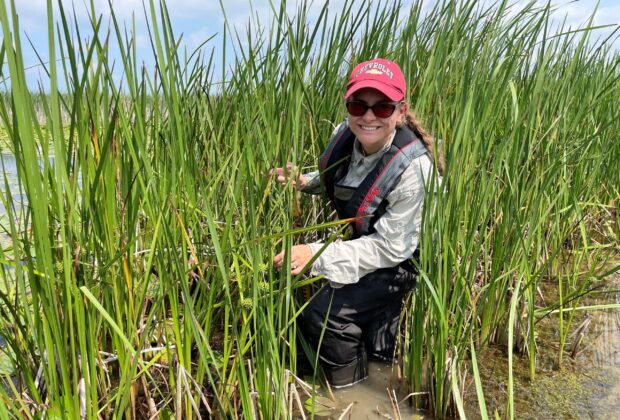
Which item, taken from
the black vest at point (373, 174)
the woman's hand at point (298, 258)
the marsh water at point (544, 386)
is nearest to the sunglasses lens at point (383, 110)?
the black vest at point (373, 174)

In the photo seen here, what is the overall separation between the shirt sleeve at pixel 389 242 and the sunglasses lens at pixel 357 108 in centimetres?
26

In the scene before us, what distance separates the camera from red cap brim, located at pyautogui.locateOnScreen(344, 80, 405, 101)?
165 centimetres

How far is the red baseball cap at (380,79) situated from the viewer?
1.65 metres

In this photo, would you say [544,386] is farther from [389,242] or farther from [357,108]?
[357,108]

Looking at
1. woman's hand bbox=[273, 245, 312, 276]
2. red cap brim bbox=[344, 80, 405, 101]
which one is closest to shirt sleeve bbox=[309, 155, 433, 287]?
woman's hand bbox=[273, 245, 312, 276]

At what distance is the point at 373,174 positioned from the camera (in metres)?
1.78

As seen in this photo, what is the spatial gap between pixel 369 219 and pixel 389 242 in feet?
0.45

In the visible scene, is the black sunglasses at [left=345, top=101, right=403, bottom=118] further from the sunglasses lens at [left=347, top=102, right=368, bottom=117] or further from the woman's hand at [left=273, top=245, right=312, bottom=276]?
the woman's hand at [left=273, top=245, right=312, bottom=276]

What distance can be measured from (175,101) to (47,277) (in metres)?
0.40

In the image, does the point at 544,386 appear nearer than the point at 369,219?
Yes

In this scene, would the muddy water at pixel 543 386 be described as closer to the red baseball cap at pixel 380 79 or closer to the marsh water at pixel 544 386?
the marsh water at pixel 544 386

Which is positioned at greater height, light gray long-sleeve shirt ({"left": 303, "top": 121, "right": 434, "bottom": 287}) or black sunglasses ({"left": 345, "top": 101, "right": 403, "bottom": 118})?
black sunglasses ({"left": 345, "top": 101, "right": 403, "bottom": 118})

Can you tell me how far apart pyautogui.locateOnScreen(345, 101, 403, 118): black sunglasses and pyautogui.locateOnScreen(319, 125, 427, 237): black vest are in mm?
107

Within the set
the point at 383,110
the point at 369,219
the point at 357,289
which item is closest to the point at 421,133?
the point at 383,110
